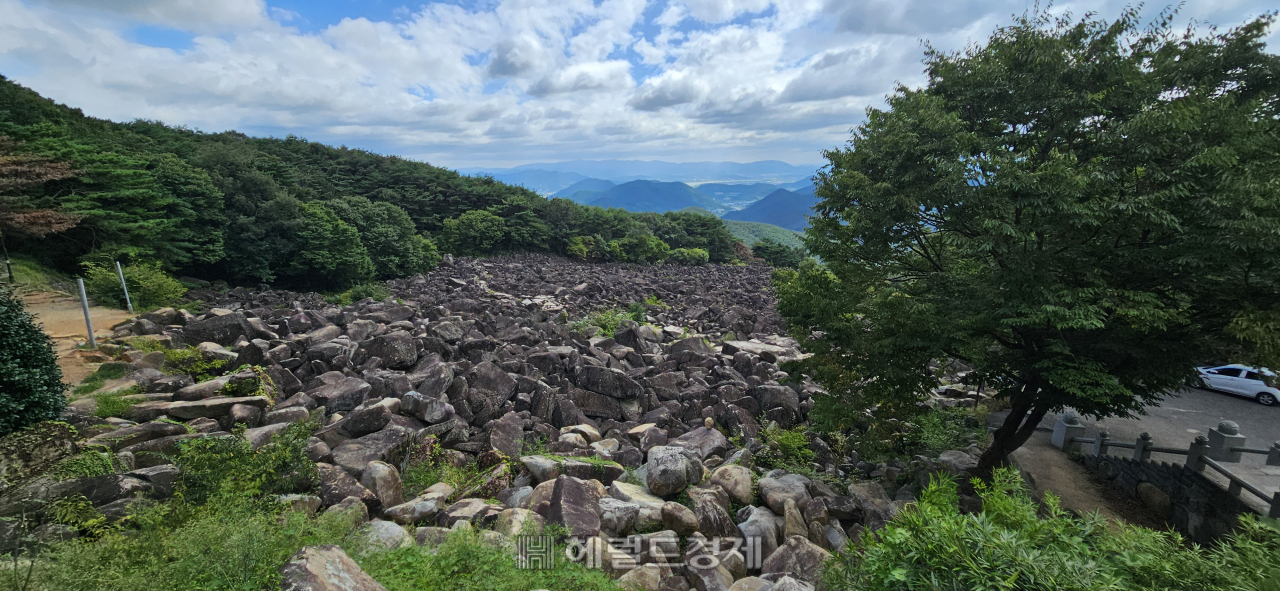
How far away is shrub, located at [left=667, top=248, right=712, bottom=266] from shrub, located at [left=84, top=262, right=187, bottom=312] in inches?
1685

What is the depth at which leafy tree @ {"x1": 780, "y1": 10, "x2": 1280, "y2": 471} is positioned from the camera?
20.7ft

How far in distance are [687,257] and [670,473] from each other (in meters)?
48.7

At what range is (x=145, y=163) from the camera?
82.5 feet

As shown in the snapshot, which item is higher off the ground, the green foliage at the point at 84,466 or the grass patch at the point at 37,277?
the grass patch at the point at 37,277

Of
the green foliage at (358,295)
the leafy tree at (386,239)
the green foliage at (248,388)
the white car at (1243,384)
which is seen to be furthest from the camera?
the leafy tree at (386,239)

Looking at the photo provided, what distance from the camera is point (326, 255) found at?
28.2 m

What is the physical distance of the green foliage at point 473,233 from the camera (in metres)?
49.9

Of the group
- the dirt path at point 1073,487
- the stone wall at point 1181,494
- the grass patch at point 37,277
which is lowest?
the dirt path at point 1073,487

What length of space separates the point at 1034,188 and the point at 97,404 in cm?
1603

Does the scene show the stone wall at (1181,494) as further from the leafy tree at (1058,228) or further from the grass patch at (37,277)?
the grass patch at (37,277)

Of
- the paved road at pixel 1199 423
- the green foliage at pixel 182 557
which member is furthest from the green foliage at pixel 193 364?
the paved road at pixel 1199 423

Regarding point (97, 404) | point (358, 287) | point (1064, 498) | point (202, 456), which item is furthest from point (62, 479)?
point (358, 287)

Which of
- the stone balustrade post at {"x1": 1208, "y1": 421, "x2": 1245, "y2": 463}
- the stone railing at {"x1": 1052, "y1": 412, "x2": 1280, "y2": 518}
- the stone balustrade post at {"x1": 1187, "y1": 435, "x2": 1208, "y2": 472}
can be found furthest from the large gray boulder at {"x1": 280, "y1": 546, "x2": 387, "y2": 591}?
the stone balustrade post at {"x1": 1208, "y1": 421, "x2": 1245, "y2": 463}

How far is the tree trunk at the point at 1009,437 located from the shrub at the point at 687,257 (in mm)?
46408
